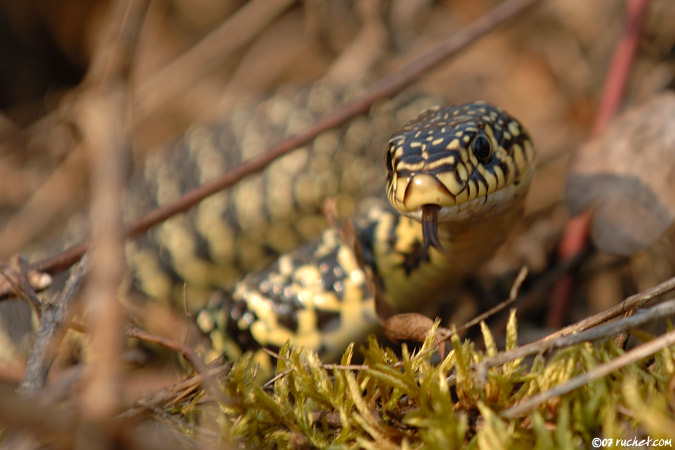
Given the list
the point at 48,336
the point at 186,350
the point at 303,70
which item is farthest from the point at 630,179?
the point at 303,70

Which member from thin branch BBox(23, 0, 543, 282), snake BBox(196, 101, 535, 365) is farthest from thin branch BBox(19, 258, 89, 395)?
snake BBox(196, 101, 535, 365)

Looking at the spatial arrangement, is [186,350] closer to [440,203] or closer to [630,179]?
[440,203]

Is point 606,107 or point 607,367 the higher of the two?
point 607,367

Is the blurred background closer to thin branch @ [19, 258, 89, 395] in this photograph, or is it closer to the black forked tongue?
the black forked tongue

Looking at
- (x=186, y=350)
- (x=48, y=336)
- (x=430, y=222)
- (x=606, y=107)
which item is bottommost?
(x=606, y=107)

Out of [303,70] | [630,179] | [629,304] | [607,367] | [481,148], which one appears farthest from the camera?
[303,70]

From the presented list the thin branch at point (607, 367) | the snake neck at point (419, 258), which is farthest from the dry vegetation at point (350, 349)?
the snake neck at point (419, 258)
